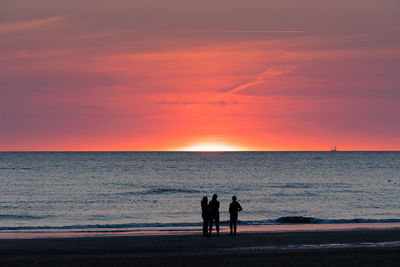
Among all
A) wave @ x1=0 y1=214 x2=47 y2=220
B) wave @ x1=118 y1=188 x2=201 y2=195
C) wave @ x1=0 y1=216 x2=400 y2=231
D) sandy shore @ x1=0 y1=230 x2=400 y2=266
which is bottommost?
sandy shore @ x1=0 y1=230 x2=400 y2=266

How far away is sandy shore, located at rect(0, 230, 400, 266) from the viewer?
18650 mm

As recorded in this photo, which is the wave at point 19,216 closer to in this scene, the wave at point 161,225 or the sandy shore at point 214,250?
the wave at point 161,225

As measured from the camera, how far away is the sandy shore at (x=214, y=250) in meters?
18.6

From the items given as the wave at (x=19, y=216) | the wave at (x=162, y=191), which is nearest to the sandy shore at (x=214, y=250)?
the wave at (x=19, y=216)

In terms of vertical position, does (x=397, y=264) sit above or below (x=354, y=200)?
below

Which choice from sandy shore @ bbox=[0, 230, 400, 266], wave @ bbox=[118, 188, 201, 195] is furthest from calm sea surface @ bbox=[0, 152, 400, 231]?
sandy shore @ bbox=[0, 230, 400, 266]

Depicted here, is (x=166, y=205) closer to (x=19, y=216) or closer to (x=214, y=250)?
(x=19, y=216)

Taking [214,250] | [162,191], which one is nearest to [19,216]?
[214,250]

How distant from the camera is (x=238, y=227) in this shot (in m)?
31.9

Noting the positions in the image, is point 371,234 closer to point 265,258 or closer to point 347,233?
point 347,233

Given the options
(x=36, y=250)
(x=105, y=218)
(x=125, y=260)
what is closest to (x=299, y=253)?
(x=125, y=260)

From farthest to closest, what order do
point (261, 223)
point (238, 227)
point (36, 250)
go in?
point (261, 223) < point (238, 227) < point (36, 250)

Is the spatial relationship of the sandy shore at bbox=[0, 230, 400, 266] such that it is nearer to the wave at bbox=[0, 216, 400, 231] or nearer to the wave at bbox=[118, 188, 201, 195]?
the wave at bbox=[0, 216, 400, 231]

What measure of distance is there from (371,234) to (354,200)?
32.2 metres
